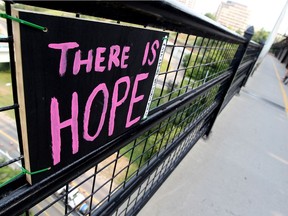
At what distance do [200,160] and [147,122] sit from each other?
5.20ft

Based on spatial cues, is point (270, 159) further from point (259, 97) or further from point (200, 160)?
point (259, 97)

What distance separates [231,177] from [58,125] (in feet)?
7.13

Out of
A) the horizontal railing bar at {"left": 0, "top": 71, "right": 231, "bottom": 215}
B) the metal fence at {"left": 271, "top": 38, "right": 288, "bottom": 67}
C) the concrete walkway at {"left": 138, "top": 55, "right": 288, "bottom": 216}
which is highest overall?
the horizontal railing bar at {"left": 0, "top": 71, "right": 231, "bottom": 215}

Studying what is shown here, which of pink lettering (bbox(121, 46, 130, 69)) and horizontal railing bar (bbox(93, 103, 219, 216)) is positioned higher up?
pink lettering (bbox(121, 46, 130, 69))

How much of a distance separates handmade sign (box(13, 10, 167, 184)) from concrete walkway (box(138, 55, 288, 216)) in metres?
1.26

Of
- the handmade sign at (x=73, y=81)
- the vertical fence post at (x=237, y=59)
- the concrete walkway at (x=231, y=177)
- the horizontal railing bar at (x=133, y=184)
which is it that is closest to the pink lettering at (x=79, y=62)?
the handmade sign at (x=73, y=81)

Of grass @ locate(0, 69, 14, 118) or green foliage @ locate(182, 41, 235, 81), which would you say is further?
green foliage @ locate(182, 41, 235, 81)

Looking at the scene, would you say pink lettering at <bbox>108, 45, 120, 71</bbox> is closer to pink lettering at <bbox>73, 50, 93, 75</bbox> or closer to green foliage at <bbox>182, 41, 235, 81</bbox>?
pink lettering at <bbox>73, 50, 93, 75</bbox>

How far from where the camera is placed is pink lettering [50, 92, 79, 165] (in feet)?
1.64

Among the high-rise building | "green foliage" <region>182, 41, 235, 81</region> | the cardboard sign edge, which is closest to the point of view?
the cardboard sign edge

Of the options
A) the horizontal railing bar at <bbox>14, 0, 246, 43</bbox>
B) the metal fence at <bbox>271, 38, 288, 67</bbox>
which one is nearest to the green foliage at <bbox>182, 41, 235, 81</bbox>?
the horizontal railing bar at <bbox>14, 0, 246, 43</bbox>

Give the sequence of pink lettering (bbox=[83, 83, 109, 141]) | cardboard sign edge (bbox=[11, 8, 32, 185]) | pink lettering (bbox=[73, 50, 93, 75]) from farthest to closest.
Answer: pink lettering (bbox=[83, 83, 109, 141]) → pink lettering (bbox=[73, 50, 93, 75]) → cardboard sign edge (bbox=[11, 8, 32, 185])

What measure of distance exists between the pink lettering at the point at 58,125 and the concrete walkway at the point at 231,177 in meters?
1.29

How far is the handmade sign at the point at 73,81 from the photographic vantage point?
42 cm
